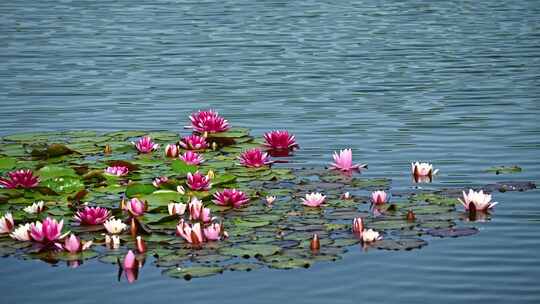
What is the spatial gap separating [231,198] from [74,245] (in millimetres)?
1319

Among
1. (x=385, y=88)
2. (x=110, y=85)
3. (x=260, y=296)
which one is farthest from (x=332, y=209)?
(x=110, y=85)

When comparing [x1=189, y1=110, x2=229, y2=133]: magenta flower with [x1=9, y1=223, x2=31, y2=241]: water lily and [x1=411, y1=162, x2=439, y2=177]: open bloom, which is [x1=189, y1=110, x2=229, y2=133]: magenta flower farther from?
[x1=9, y1=223, x2=31, y2=241]: water lily

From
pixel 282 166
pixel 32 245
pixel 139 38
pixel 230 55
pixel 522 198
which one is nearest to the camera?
pixel 32 245

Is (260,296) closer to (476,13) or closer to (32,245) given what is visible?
(32,245)

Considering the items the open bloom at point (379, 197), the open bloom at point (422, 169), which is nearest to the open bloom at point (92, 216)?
the open bloom at point (379, 197)

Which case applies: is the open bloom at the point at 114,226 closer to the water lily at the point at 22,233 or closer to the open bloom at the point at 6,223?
the water lily at the point at 22,233

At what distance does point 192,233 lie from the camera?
7.02 m

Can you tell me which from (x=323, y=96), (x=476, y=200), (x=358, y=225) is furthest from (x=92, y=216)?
(x=323, y=96)

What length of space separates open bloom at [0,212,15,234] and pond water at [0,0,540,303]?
356 mm

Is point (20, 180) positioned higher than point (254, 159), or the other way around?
point (254, 159)

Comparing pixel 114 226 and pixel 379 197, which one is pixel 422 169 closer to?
pixel 379 197

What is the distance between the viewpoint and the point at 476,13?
74.2 ft

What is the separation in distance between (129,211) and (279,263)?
1415mm

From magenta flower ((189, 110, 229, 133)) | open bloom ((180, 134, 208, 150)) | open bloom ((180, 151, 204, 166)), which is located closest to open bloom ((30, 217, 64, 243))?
open bloom ((180, 151, 204, 166))
